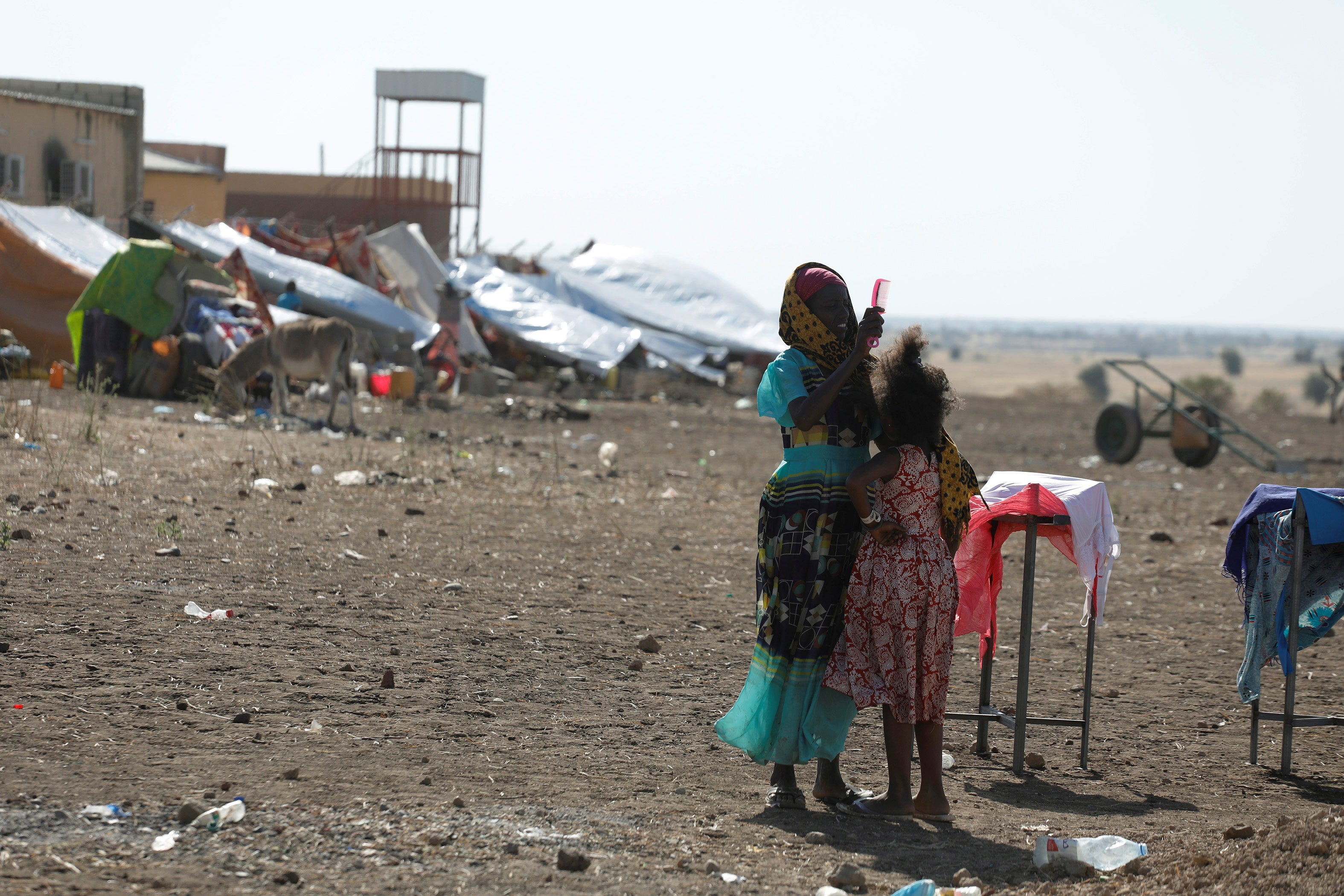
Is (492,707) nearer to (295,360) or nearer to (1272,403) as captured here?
(295,360)

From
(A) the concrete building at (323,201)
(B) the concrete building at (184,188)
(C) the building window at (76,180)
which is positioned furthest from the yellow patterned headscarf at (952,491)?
(B) the concrete building at (184,188)

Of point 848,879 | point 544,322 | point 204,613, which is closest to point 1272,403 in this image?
point 544,322

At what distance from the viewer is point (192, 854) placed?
122 inches

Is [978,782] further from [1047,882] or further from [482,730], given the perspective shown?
[482,730]

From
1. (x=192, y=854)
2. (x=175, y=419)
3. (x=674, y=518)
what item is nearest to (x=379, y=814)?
(x=192, y=854)

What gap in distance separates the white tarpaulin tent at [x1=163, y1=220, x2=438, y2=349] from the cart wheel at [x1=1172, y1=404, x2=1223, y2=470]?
35.8 ft

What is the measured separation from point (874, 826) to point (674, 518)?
5887mm

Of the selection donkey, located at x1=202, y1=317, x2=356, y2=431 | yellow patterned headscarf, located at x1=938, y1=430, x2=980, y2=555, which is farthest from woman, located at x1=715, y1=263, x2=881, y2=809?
donkey, located at x1=202, y1=317, x2=356, y2=431

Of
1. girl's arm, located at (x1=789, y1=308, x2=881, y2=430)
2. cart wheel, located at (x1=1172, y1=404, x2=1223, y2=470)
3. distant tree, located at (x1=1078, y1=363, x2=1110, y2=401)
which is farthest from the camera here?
distant tree, located at (x1=1078, y1=363, x2=1110, y2=401)

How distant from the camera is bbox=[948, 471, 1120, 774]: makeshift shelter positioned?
4.28 meters

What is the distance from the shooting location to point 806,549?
150 inches

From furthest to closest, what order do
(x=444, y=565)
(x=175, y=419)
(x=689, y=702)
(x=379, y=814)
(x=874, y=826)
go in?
(x=175, y=419) < (x=444, y=565) < (x=689, y=702) < (x=874, y=826) < (x=379, y=814)

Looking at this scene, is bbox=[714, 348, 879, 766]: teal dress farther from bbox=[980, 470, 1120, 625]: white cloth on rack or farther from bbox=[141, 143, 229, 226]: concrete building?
bbox=[141, 143, 229, 226]: concrete building

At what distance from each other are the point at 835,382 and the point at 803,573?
58 centimetres
